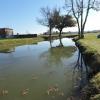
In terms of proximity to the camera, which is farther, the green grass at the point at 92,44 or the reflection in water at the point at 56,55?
the reflection in water at the point at 56,55

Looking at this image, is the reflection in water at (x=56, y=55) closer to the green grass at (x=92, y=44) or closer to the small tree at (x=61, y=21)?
the green grass at (x=92, y=44)

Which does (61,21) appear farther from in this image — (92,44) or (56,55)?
(92,44)

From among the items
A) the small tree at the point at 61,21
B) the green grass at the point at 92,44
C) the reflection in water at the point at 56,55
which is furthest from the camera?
the small tree at the point at 61,21

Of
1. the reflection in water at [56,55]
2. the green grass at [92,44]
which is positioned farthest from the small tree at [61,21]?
the reflection in water at [56,55]

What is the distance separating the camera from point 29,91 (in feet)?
35.4

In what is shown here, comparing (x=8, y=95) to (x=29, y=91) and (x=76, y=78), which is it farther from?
(x=76, y=78)

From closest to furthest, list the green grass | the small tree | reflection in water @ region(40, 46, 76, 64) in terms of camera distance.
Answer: the green grass → reflection in water @ region(40, 46, 76, 64) → the small tree

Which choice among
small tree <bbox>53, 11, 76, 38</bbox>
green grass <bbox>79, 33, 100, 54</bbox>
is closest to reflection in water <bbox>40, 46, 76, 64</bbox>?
green grass <bbox>79, 33, 100, 54</bbox>

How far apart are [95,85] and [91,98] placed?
1.17m

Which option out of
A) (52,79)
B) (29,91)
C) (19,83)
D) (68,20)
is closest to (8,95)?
(29,91)

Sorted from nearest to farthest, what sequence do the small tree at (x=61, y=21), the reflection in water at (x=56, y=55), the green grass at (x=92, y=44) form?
1. the green grass at (x=92, y=44)
2. the reflection in water at (x=56, y=55)
3. the small tree at (x=61, y=21)

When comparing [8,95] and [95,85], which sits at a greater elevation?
[95,85]

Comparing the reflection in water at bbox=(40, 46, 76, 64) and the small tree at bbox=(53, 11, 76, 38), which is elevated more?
the small tree at bbox=(53, 11, 76, 38)

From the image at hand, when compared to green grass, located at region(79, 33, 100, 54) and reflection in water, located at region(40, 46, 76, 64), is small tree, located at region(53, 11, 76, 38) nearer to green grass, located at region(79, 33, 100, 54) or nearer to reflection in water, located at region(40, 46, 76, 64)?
green grass, located at region(79, 33, 100, 54)
